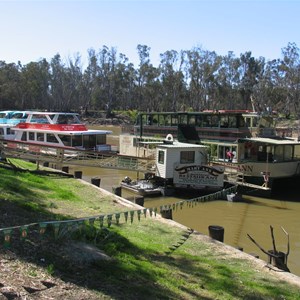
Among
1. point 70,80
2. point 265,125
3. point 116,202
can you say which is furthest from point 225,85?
point 116,202

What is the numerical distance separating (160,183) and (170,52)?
68.6 meters

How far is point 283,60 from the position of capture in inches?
3061

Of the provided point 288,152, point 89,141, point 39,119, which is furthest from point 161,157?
point 39,119


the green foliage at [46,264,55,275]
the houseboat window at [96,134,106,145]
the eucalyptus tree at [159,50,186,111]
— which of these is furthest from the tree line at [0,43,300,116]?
the green foliage at [46,264,55,275]

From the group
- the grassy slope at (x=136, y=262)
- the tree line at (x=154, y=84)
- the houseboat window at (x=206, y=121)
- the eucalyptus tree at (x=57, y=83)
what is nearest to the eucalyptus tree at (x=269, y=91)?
the tree line at (x=154, y=84)

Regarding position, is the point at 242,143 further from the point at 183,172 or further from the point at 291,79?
the point at 291,79

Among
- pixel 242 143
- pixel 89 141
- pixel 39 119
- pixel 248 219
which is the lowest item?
pixel 248 219

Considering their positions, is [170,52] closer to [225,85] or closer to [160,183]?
[225,85]

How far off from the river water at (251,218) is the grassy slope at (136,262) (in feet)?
12.5

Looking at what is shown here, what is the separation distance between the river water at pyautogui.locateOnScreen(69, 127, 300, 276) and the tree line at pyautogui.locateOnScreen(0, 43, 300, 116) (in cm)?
5848

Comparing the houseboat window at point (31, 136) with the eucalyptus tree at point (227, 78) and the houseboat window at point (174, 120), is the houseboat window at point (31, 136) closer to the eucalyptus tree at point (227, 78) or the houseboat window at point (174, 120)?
the houseboat window at point (174, 120)

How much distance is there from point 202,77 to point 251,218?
72.1 m

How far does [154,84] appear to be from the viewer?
320ft

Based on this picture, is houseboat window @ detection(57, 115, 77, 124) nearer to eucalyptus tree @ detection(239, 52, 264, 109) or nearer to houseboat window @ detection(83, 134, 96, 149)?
houseboat window @ detection(83, 134, 96, 149)
